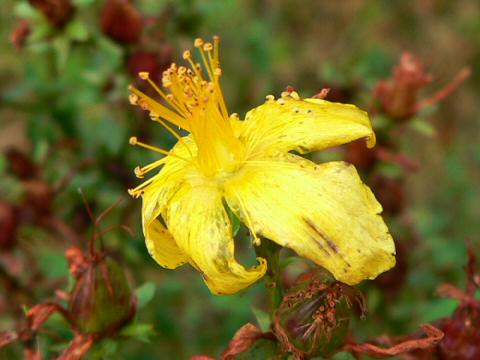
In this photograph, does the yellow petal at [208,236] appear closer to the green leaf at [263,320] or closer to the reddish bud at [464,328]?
the green leaf at [263,320]

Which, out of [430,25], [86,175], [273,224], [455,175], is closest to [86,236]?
[86,175]

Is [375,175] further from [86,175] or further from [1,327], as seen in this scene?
[1,327]

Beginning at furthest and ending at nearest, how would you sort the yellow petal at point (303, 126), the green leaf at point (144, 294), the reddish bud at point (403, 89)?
the reddish bud at point (403, 89) → the green leaf at point (144, 294) → the yellow petal at point (303, 126)

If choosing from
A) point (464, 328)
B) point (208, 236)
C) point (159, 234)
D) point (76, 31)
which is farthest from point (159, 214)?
point (76, 31)

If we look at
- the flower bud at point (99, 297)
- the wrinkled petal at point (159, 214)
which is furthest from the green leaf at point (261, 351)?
the flower bud at point (99, 297)

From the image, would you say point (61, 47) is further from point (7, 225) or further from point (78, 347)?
point (78, 347)

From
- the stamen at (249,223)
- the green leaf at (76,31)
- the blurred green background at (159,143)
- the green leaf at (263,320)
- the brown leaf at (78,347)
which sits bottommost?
the blurred green background at (159,143)

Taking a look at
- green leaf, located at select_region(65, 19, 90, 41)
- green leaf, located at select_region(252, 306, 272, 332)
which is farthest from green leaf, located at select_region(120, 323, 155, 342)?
green leaf, located at select_region(65, 19, 90, 41)
